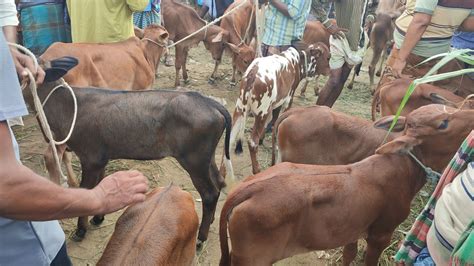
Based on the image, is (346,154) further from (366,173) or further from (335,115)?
(366,173)

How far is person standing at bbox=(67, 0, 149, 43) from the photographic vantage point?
15.9ft

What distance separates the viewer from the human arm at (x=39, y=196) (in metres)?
1.41

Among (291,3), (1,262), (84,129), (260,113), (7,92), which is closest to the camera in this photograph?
(7,92)

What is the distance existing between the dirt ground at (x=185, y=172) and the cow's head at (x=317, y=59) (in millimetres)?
1307

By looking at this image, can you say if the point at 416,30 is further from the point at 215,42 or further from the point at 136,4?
the point at 215,42

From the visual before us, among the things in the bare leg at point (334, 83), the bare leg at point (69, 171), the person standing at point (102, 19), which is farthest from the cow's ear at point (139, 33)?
the bare leg at point (334, 83)

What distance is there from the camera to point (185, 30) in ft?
27.5

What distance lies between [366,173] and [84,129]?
8.23ft

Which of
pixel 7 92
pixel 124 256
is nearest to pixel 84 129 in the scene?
pixel 124 256

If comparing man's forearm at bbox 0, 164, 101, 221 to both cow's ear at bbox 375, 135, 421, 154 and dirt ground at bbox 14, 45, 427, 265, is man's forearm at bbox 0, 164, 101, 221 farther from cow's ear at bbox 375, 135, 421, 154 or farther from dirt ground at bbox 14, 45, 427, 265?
dirt ground at bbox 14, 45, 427, 265

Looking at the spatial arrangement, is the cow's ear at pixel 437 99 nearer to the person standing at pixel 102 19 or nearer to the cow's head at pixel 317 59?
the cow's head at pixel 317 59

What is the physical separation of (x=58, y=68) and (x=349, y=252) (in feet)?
9.61

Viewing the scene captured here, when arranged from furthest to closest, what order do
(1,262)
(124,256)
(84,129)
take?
(84,129), (124,256), (1,262)

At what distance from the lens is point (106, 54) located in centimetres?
A: 482
